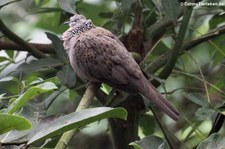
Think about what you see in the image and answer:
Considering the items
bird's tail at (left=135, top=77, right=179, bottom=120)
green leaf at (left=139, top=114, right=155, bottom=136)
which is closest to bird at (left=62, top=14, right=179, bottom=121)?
bird's tail at (left=135, top=77, right=179, bottom=120)

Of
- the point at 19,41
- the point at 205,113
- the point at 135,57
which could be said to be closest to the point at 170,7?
the point at 135,57

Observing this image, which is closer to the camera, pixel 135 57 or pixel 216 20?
pixel 135 57

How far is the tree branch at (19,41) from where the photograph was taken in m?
1.48

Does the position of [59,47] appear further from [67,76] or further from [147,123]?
[147,123]

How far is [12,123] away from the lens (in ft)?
2.87

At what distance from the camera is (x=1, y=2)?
4.65 ft

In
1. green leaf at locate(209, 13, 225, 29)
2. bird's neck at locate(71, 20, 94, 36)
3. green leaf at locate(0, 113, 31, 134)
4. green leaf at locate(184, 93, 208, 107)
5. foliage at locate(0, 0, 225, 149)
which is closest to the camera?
green leaf at locate(0, 113, 31, 134)

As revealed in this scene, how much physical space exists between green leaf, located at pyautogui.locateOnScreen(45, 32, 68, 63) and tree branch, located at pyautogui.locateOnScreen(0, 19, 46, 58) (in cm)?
5

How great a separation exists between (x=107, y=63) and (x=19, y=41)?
263 mm

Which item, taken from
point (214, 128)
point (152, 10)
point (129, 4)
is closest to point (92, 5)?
point (152, 10)

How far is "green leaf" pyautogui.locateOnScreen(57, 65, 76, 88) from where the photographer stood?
1491mm

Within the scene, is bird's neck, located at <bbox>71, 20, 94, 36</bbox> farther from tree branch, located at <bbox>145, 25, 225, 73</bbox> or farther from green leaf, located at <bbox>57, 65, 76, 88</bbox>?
tree branch, located at <bbox>145, 25, 225, 73</bbox>

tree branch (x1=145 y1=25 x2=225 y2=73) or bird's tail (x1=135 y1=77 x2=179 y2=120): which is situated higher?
tree branch (x1=145 y1=25 x2=225 y2=73)

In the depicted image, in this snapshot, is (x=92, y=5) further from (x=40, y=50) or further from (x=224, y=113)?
(x=224, y=113)
